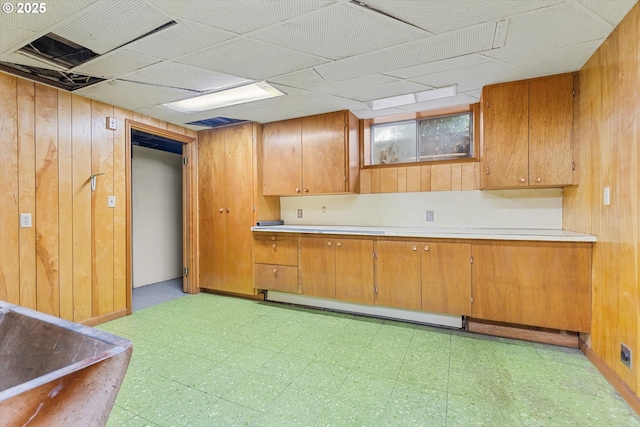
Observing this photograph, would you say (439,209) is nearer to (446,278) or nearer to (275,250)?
(446,278)

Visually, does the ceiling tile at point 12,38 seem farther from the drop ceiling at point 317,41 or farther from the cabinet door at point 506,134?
the cabinet door at point 506,134

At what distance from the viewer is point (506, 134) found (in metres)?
2.65

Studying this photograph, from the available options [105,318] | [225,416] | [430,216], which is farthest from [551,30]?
[105,318]

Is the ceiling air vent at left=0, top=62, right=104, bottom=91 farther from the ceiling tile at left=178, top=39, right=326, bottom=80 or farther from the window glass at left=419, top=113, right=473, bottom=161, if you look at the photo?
the window glass at left=419, top=113, right=473, bottom=161

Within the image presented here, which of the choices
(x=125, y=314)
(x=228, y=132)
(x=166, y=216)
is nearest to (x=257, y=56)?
(x=228, y=132)

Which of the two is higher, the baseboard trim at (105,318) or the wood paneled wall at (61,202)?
the wood paneled wall at (61,202)

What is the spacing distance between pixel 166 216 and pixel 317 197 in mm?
2693

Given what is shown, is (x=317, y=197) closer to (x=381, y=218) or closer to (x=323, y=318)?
(x=381, y=218)

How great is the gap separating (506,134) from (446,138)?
684 millimetres

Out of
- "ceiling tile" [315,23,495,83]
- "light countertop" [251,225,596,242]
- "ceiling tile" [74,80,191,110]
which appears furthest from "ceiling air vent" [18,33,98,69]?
"light countertop" [251,225,596,242]

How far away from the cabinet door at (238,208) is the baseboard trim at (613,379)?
3324mm

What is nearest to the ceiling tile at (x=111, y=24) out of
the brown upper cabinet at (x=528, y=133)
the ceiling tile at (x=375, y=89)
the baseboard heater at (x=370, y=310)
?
the ceiling tile at (x=375, y=89)

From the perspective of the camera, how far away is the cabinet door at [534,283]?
224 centimetres

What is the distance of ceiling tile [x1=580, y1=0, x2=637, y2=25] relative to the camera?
62.4 inches
